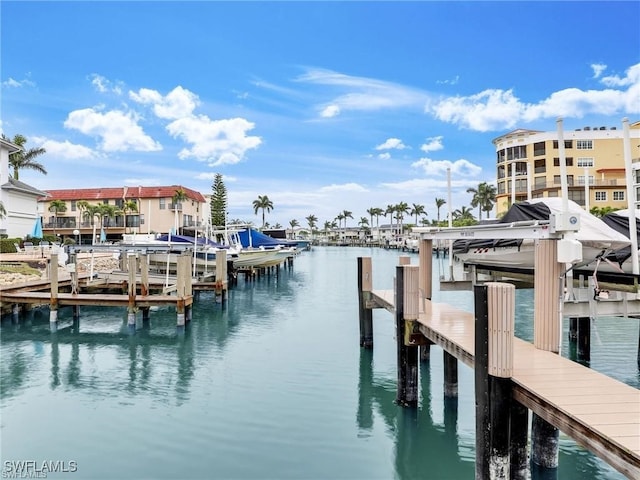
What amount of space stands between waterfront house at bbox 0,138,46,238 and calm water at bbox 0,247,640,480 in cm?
2604

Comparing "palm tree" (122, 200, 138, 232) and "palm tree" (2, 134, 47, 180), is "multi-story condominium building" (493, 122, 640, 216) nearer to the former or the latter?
"palm tree" (122, 200, 138, 232)

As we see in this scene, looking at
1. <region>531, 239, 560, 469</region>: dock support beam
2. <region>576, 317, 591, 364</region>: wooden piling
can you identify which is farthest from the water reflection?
<region>576, 317, 591, 364</region>: wooden piling

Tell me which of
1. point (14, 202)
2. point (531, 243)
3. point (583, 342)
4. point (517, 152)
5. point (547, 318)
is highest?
point (517, 152)

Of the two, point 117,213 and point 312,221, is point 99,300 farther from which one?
point 312,221

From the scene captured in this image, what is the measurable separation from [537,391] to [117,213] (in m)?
63.5

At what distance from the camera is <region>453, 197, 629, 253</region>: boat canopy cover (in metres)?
9.43

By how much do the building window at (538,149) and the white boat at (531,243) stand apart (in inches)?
2021

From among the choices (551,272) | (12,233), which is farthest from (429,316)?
(12,233)

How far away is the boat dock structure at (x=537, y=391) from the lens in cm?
441

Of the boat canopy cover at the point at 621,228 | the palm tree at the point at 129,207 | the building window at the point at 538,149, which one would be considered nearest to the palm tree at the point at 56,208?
the palm tree at the point at 129,207

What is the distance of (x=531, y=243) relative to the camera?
37.3 feet

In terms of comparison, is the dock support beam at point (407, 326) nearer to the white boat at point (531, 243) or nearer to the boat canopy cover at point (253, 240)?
the white boat at point (531, 243)

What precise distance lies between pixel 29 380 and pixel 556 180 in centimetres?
5882

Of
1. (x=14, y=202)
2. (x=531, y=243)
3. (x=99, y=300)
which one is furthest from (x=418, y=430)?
(x=14, y=202)
